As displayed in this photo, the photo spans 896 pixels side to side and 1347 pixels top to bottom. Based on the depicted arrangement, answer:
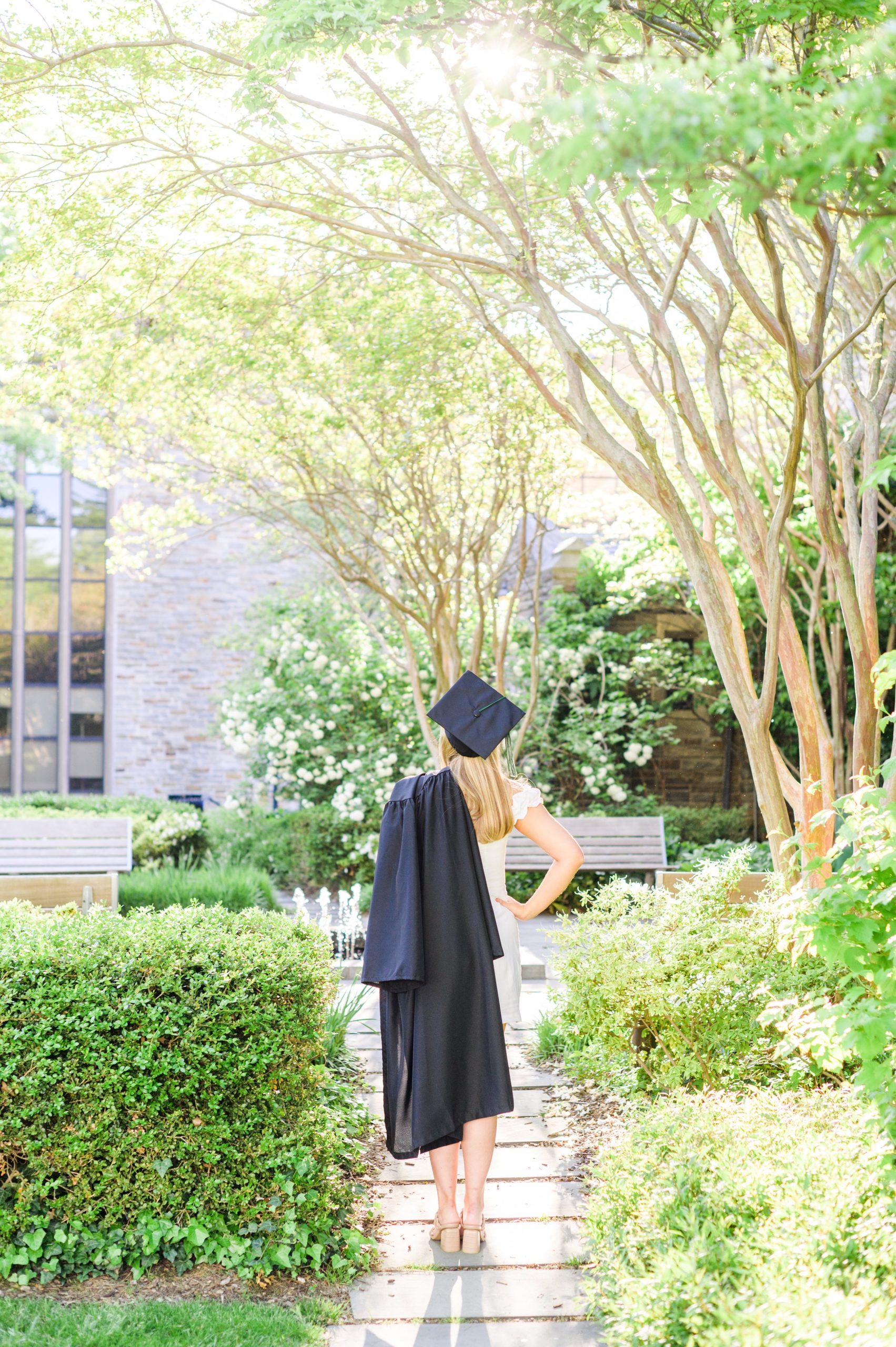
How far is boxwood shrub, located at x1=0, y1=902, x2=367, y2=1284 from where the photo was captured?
3.15m

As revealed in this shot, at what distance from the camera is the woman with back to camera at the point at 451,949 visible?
3.29 m

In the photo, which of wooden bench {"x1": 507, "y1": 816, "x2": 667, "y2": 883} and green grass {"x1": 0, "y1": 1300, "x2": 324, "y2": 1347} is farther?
wooden bench {"x1": 507, "y1": 816, "x2": 667, "y2": 883}

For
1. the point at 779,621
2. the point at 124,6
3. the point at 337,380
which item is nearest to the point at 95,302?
the point at 124,6

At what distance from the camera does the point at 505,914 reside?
3.56 metres

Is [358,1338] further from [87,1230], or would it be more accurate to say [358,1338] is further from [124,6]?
[124,6]

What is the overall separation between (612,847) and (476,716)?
6080mm

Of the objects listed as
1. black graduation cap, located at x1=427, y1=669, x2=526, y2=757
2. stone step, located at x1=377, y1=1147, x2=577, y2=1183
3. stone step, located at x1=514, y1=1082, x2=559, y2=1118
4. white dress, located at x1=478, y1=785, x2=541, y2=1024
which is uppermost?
black graduation cap, located at x1=427, y1=669, x2=526, y2=757

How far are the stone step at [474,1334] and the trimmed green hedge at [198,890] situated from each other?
4.52 metres

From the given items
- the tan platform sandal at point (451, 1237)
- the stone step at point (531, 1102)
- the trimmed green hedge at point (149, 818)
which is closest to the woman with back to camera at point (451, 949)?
the tan platform sandal at point (451, 1237)

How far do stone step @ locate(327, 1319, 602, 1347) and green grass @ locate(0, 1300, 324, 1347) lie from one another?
0.33 ft

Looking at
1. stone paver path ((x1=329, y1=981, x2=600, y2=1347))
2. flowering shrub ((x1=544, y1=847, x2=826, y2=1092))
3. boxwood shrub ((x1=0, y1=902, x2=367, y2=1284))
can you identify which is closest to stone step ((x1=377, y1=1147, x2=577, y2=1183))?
stone paver path ((x1=329, y1=981, x2=600, y2=1347))

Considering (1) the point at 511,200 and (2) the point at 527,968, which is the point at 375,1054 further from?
(1) the point at 511,200

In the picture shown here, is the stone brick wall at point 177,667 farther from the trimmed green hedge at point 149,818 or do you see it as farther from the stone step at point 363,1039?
the stone step at point 363,1039

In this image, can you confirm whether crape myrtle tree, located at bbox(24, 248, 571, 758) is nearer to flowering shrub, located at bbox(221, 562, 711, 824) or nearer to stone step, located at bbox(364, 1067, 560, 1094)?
flowering shrub, located at bbox(221, 562, 711, 824)
